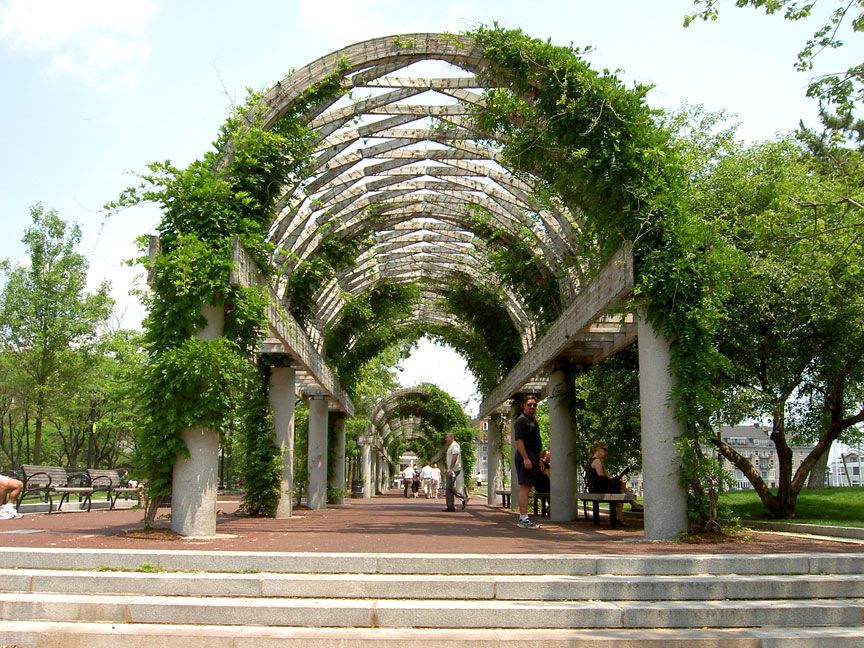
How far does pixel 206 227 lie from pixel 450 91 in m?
4.25

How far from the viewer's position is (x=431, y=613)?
5.23 meters

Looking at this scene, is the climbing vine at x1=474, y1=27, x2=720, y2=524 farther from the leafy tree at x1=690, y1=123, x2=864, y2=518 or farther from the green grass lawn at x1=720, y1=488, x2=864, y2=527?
the green grass lawn at x1=720, y1=488, x2=864, y2=527

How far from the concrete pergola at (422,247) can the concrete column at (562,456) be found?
1.1 inches

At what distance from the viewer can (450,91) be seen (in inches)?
458

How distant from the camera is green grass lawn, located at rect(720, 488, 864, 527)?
14094mm

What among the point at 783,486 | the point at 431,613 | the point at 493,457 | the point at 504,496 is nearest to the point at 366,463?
the point at 493,457

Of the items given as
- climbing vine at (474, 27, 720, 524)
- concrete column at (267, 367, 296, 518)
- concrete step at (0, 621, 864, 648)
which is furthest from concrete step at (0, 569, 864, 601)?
→ concrete column at (267, 367, 296, 518)

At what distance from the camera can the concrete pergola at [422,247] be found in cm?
920

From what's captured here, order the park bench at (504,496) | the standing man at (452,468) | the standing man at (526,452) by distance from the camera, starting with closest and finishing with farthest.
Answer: the standing man at (526,452) < the standing man at (452,468) < the park bench at (504,496)

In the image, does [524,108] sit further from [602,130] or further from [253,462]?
[253,462]

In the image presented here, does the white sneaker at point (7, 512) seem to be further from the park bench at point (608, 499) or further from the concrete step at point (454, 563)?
the park bench at point (608, 499)

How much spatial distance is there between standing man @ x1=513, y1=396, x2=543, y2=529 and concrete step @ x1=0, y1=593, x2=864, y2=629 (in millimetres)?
4984


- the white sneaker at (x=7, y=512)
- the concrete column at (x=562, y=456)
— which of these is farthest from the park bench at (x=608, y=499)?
the white sneaker at (x=7, y=512)

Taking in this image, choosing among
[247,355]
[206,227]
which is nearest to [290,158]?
[206,227]
